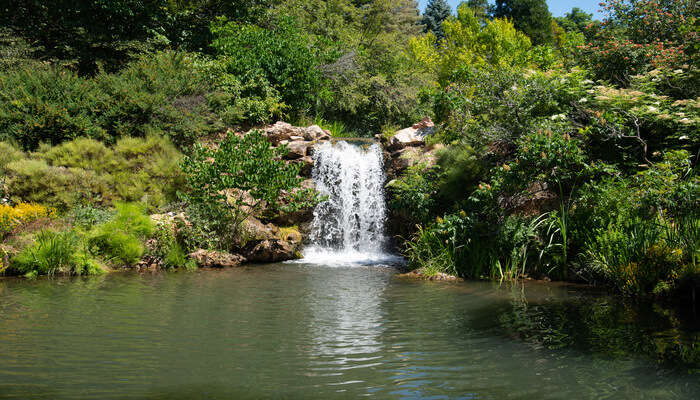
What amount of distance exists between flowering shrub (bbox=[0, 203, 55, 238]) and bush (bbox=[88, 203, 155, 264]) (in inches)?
60.1

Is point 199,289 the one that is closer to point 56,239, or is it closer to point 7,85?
point 56,239

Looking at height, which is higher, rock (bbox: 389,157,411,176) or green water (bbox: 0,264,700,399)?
rock (bbox: 389,157,411,176)

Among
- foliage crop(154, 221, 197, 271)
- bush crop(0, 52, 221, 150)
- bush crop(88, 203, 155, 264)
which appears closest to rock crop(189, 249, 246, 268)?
foliage crop(154, 221, 197, 271)

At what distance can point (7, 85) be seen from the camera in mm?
13531

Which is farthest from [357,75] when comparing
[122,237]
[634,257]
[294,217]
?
[634,257]

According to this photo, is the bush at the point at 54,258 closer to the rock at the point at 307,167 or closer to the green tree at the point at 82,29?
the rock at the point at 307,167

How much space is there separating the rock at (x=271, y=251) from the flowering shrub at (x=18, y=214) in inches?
Result: 181

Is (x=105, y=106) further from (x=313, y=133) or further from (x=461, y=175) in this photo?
(x=461, y=175)

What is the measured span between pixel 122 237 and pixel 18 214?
7.28 ft

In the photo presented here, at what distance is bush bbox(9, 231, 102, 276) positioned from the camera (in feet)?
31.0

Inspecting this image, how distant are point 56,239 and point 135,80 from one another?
6.78 metres

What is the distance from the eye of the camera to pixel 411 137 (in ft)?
49.9

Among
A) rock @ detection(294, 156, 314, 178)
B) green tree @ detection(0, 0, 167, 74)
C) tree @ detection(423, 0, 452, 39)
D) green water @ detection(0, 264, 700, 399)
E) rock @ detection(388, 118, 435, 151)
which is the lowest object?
green water @ detection(0, 264, 700, 399)

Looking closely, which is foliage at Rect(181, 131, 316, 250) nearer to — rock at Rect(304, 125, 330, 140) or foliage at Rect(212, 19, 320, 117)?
rock at Rect(304, 125, 330, 140)
